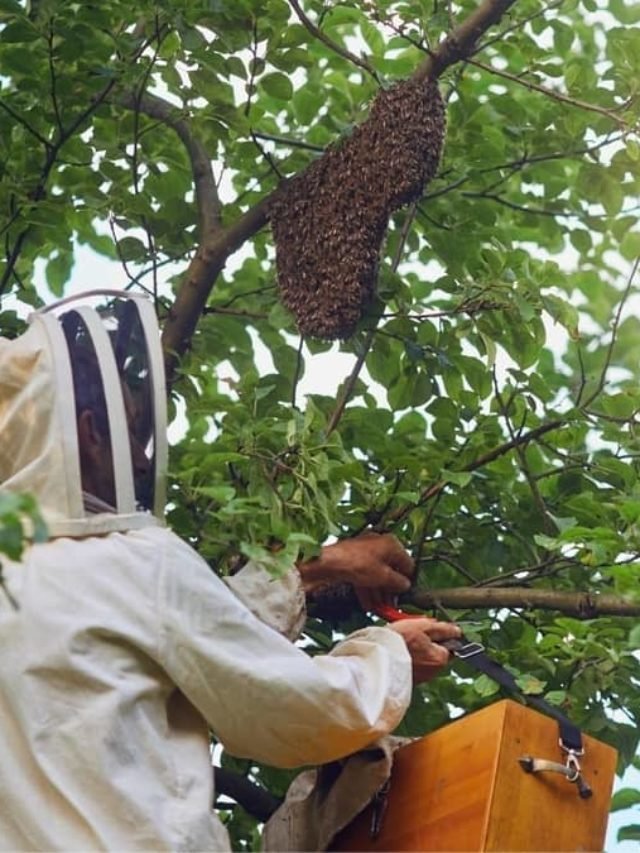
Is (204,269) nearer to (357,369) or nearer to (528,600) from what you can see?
(357,369)

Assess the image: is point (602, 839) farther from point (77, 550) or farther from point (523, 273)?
point (523, 273)

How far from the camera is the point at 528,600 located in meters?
5.68

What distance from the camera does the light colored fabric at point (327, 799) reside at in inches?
194

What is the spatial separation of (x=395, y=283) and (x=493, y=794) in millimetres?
2322

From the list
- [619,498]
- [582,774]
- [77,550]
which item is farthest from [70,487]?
[619,498]

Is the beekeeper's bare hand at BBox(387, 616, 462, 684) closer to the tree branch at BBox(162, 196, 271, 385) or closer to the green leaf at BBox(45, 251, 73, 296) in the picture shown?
the tree branch at BBox(162, 196, 271, 385)

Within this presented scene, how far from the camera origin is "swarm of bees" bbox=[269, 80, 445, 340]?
6.23 m

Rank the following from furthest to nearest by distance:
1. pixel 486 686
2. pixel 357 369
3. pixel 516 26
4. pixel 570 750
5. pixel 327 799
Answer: pixel 516 26 → pixel 357 369 → pixel 486 686 → pixel 327 799 → pixel 570 750

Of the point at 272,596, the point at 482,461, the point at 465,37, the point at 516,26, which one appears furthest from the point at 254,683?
the point at 516,26

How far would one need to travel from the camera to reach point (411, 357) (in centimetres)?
664

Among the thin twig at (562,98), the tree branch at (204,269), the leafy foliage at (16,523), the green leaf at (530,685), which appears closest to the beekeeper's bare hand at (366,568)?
the green leaf at (530,685)

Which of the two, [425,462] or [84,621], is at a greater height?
[425,462]

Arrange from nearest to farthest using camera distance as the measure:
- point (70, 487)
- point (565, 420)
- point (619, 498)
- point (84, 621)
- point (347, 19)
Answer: point (84, 621) → point (70, 487) → point (619, 498) → point (565, 420) → point (347, 19)

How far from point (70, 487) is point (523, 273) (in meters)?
1.94
